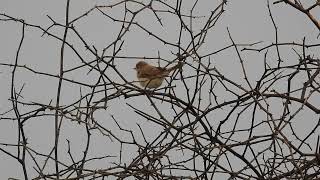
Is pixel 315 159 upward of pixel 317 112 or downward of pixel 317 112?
downward

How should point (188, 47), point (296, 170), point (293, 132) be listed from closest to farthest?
point (296, 170) → point (293, 132) → point (188, 47)

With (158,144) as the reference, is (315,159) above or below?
below

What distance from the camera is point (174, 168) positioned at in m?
3.15

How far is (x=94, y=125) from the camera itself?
117 inches

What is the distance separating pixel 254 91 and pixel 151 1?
81 centimetres

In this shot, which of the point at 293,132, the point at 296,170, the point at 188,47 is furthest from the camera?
the point at 188,47

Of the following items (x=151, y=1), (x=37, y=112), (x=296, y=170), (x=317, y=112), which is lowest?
(x=296, y=170)

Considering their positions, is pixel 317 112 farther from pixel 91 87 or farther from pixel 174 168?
pixel 91 87

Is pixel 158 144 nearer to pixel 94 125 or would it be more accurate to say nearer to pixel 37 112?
pixel 94 125

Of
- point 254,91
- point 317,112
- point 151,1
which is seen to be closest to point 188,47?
point 151,1

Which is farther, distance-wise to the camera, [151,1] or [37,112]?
[151,1]

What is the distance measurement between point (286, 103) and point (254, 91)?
153mm

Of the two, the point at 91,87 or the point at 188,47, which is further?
the point at 188,47

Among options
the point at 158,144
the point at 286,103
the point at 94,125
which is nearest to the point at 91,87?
the point at 94,125
